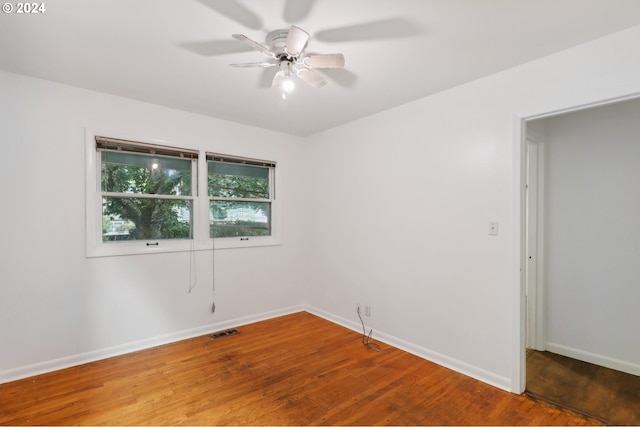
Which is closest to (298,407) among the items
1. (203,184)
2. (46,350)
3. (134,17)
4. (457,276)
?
(457,276)

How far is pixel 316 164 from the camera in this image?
431cm

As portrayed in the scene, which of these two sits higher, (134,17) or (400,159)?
(134,17)

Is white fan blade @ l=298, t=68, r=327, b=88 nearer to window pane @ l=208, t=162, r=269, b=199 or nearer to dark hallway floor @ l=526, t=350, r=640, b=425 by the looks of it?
window pane @ l=208, t=162, r=269, b=199

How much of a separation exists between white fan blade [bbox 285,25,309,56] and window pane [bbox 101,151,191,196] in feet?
7.35

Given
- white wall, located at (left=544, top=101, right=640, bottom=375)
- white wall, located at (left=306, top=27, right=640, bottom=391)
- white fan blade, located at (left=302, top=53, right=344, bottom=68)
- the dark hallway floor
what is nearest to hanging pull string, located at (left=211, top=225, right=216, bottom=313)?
white wall, located at (left=306, top=27, right=640, bottom=391)

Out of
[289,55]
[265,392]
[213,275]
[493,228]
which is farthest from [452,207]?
[213,275]

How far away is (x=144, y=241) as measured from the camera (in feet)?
10.6

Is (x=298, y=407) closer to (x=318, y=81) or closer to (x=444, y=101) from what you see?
(x=318, y=81)

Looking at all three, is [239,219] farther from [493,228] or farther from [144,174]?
[493,228]

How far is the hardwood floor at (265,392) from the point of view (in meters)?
2.05

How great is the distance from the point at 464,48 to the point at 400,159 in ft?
4.10

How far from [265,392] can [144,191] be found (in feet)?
7.76

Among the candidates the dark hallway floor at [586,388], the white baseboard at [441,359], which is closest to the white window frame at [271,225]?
the white baseboard at [441,359]

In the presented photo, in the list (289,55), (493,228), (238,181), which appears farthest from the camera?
(238,181)
